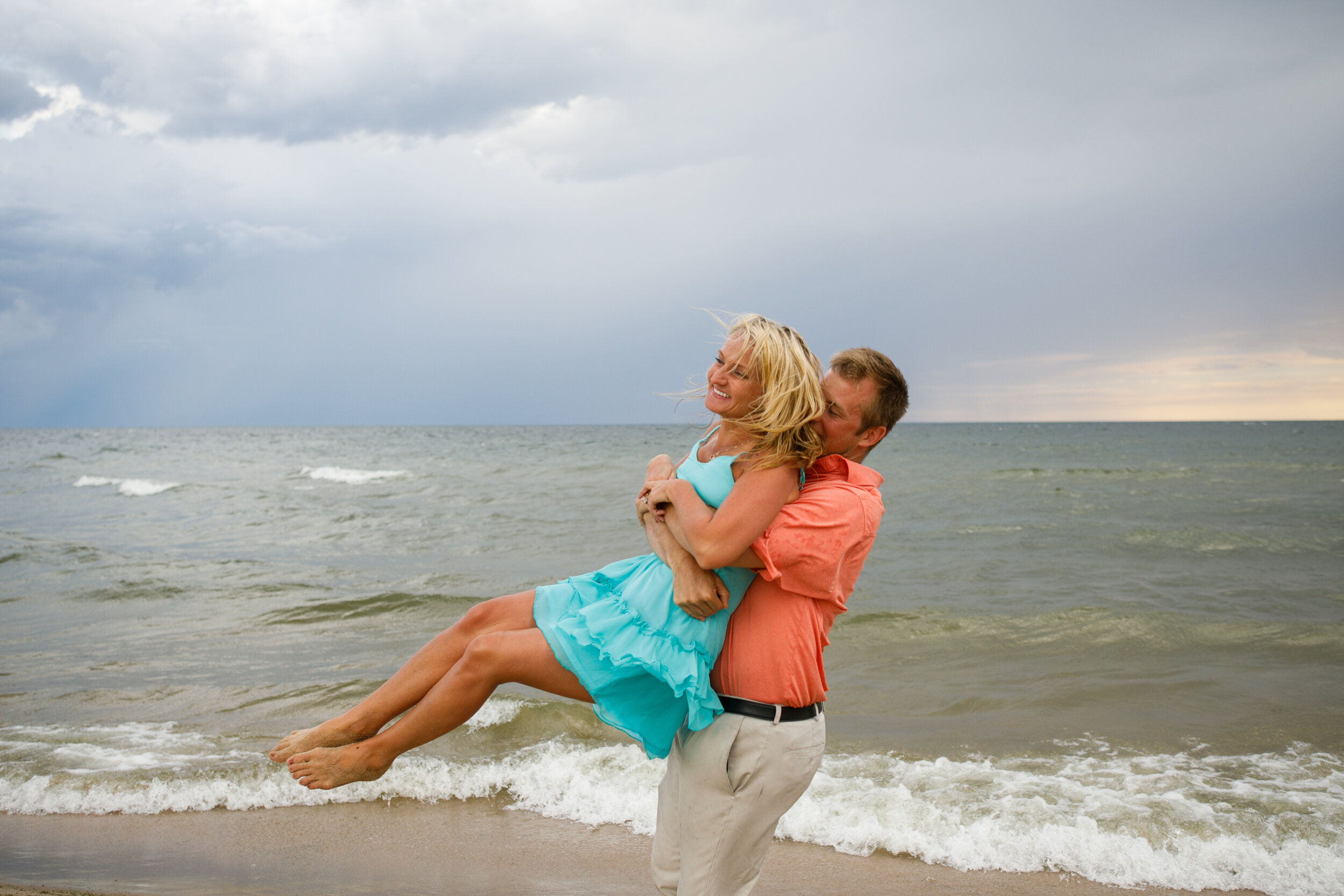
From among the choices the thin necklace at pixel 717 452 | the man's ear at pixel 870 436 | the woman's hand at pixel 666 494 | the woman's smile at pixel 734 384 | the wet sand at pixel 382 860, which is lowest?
the wet sand at pixel 382 860

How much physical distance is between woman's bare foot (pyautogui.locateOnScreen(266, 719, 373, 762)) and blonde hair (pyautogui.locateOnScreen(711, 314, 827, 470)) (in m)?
1.50

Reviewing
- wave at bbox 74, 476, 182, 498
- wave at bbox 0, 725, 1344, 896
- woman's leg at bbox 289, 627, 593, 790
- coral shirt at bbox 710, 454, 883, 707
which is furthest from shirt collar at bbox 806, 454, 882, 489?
wave at bbox 74, 476, 182, 498

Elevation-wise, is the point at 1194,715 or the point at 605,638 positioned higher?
the point at 605,638

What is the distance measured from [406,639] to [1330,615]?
948 centimetres

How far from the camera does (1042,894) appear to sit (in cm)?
359

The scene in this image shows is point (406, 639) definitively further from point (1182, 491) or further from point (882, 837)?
point (1182, 491)

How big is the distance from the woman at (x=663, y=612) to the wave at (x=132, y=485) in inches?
924

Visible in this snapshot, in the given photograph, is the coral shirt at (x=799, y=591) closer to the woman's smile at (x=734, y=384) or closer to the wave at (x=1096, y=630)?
the woman's smile at (x=734, y=384)

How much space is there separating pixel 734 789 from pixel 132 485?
27389 millimetres

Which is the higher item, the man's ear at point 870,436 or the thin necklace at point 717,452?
the man's ear at point 870,436

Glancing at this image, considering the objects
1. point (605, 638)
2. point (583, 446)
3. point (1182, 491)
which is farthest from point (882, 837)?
point (583, 446)

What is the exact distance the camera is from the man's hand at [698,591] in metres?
2.05

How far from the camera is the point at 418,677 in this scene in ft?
7.93

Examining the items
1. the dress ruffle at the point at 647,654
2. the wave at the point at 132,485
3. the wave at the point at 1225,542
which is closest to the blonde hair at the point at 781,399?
the dress ruffle at the point at 647,654
